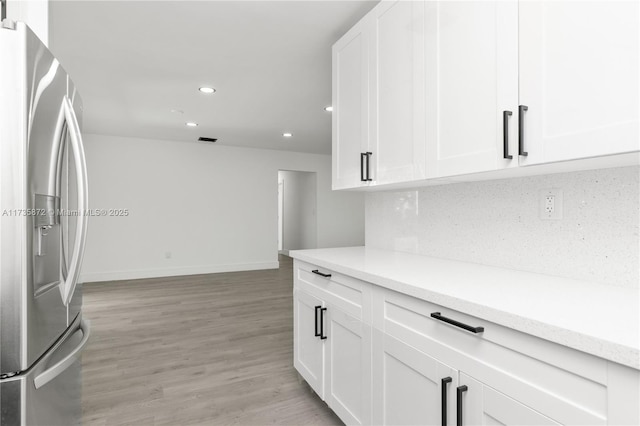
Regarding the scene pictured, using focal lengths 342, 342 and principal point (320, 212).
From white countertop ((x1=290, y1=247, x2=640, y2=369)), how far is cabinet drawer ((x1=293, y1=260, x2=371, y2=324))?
0.19ft

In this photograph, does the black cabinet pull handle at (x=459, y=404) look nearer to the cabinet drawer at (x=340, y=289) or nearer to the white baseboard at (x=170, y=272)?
the cabinet drawer at (x=340, y=289)

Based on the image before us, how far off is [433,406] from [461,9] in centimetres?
147

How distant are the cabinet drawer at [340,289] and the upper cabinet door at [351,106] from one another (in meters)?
0.59

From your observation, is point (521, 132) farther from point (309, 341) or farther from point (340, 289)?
point (309, 341)

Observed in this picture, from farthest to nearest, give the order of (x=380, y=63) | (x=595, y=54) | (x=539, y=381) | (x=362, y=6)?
1. (x=362, y=6)
2. (x=380, y=63)
3. (x=595, y=54)
4. (x=539, y=381)

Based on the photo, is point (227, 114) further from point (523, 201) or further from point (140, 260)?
point (523, 201)

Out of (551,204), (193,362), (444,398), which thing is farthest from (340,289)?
(193,362)

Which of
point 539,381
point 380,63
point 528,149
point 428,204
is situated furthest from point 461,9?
point 539,381

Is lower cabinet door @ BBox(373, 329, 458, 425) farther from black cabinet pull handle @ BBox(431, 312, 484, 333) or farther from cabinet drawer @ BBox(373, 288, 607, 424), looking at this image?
black cabinet pull handle @ BBox(431, 312, 484, 333)

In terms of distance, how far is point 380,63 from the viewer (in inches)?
71.8

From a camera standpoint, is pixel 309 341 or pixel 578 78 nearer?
pixel 578 78

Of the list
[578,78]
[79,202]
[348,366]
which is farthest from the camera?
[348,366]

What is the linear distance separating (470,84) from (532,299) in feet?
2.66

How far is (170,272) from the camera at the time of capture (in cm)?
600
